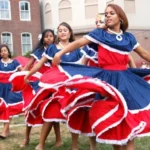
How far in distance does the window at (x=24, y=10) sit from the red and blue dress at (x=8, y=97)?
25390mm

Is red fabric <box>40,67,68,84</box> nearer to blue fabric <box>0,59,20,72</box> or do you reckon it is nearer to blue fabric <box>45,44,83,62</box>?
blue fabric <box>45,44,83,62</box>

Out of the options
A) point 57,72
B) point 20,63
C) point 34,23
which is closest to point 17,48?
point 34,23

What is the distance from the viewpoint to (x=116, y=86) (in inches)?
152

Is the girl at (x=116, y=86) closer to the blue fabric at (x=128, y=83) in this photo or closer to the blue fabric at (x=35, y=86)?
the blue fabric at (x=128, y=83)

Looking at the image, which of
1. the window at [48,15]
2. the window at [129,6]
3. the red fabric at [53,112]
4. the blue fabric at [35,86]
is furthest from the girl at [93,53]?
the window at [48,15]

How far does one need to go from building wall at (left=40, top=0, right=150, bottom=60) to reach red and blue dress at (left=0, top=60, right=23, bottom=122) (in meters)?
17.8

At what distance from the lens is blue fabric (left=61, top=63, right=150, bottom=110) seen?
3801 mm

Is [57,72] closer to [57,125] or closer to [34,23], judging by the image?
[57,125]

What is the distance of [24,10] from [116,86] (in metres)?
28.6

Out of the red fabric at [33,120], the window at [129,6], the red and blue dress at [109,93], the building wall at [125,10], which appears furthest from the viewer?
the window at [129,6]

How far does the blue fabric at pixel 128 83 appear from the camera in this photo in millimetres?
3801

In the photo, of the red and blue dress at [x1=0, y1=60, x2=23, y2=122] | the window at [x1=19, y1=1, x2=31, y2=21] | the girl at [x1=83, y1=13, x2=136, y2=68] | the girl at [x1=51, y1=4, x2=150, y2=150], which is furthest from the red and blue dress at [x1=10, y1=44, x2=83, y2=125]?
the window at [x1=19, y1=1, x2=31, y2=21]

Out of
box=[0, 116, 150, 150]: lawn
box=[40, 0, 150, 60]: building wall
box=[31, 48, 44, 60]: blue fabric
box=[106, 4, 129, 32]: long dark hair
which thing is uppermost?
box=[40, 0, 150, 60]: building wall

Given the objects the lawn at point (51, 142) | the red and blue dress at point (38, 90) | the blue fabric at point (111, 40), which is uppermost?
the blue fabric at point (111, 40)
